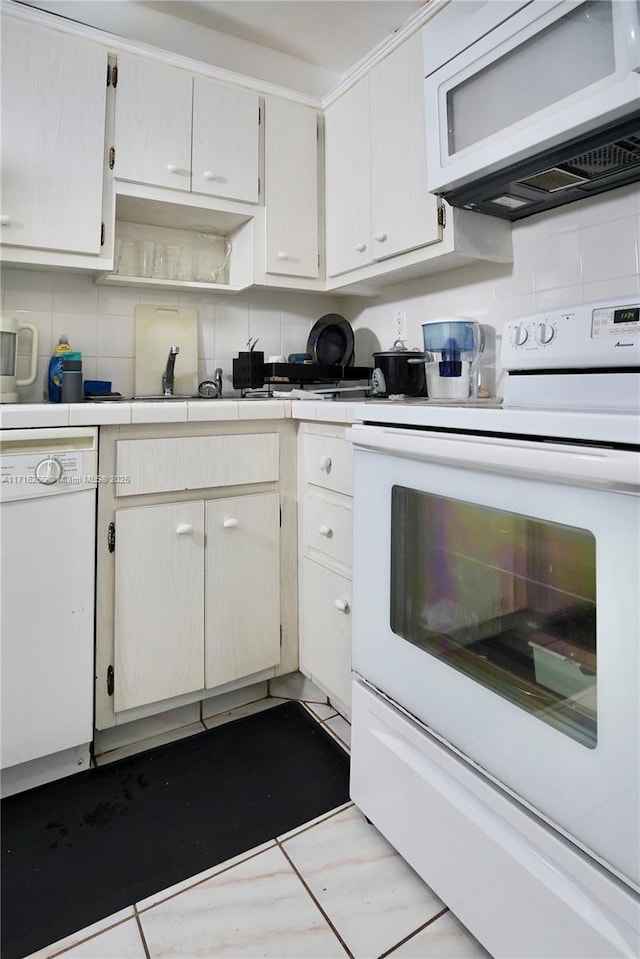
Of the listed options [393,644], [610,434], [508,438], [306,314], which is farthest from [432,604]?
[306,314]

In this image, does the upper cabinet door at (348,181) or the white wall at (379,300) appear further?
the upper cabinet door at (348,181)

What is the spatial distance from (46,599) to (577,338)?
4.16 feet

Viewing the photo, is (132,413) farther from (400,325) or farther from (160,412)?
(400,325)

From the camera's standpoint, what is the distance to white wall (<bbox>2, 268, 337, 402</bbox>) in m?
1.78

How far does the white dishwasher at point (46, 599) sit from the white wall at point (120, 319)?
0.64 m

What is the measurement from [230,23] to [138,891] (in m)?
2.33

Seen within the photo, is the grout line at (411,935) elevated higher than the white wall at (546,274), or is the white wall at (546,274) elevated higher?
the white wall at (546,274)

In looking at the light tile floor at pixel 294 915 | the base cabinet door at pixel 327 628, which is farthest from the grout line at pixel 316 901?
the base cabinet door at pixel 327 628

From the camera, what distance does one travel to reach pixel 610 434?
0.65m

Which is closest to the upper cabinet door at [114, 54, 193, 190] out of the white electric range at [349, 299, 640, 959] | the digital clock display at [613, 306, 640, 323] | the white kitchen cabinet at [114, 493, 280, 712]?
the white kitchen cabinet at [114, 493, 280, 712]

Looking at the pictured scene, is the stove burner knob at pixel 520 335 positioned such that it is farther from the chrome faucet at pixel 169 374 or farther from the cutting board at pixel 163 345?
the cutting board at pixel 163 345

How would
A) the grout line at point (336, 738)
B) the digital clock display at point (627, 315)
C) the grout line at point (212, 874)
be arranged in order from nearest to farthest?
the digital clock display at point (627, 315), the grout line at point (212, 874), the grout line at point (336, 738)

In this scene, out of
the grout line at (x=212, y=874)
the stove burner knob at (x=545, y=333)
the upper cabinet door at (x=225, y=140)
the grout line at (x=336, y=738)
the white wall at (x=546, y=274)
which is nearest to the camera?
the stove burner knob at (x=545, y=333)

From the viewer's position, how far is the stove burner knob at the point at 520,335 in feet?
2.99
